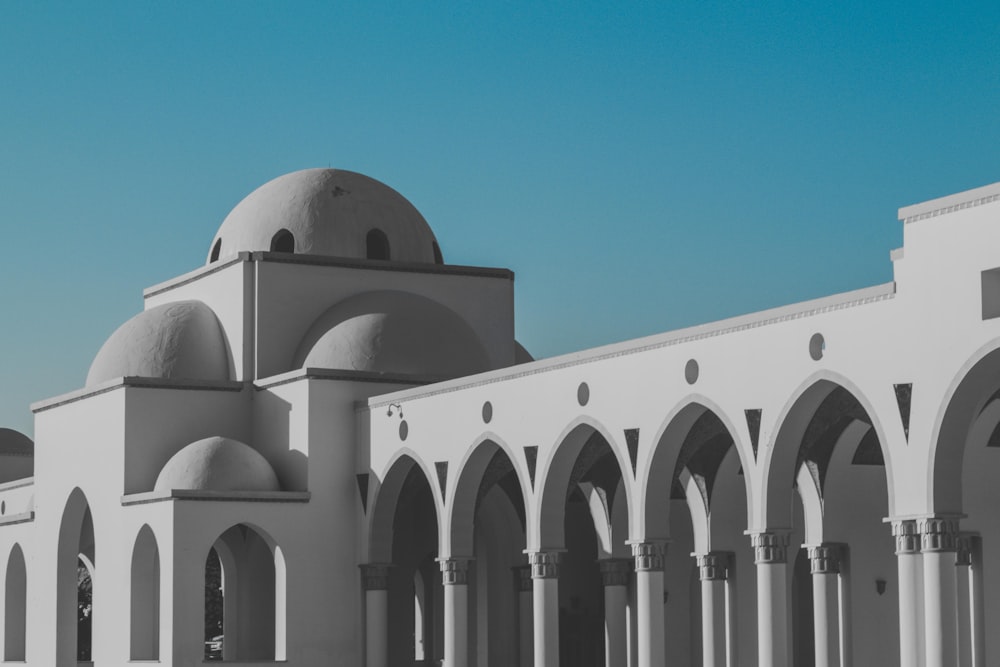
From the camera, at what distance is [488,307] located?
104ft

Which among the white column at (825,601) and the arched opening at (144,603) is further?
the arched opening at (144,603)

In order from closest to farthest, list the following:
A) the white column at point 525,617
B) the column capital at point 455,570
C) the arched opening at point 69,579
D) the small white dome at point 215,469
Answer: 1. the column capital at point 455,570
2. the small white dome at point 215,469
3. the white column at point 525,617
4. the arched opening at point 69,579

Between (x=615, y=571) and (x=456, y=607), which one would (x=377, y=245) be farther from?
(x=615, y=571)

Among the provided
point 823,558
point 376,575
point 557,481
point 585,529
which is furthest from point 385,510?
point 823,558

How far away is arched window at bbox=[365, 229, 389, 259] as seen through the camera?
3133 centimetres

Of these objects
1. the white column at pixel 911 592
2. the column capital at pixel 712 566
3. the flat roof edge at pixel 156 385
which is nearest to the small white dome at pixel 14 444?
the flat roof edge at pixel 156 385

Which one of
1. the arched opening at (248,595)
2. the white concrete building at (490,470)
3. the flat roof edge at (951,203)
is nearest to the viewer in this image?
the flat roof edge at (951,203)

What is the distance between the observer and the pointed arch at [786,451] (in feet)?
61.2

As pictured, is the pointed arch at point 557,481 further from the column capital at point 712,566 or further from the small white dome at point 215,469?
the small white dome at point 215,469

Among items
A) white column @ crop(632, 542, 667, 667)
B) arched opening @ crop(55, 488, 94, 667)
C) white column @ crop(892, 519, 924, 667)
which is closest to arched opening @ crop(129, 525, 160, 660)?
arched opening @ crop(55, 488, 94, 667)

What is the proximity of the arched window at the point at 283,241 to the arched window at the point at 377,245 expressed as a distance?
139 cm

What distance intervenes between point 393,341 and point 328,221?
344cm

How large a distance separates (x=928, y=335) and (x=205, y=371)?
51.2 ft

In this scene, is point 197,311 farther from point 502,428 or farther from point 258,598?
point 502,428
